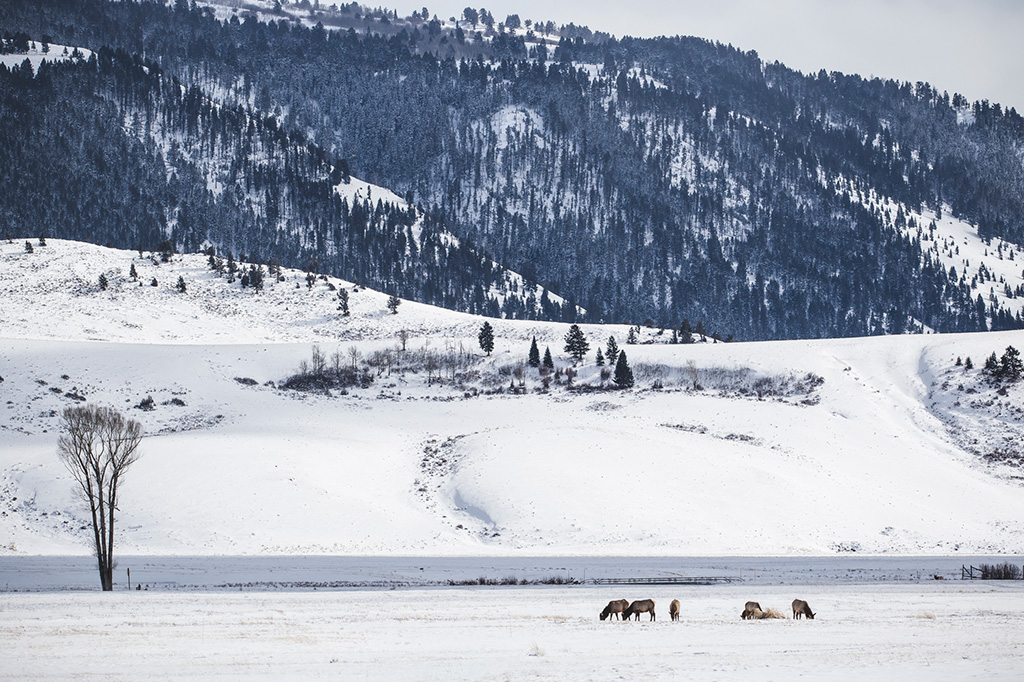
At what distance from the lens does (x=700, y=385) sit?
8706 cm

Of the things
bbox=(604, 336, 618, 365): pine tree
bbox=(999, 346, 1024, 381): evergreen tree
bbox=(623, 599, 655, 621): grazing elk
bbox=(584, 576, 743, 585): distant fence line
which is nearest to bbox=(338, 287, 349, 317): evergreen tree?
bbox=(604, 336, 618, 365): pine tree

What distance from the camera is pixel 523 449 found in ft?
200

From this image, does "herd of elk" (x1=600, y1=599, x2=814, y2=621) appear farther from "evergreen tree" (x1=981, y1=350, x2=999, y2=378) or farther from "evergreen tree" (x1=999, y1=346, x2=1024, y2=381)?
"evergreen tree" (x1=981, y1=350, x2=999, y2=378)

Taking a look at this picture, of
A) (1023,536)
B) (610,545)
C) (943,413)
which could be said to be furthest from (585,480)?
(943,413)

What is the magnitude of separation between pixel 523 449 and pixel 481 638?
125 feet

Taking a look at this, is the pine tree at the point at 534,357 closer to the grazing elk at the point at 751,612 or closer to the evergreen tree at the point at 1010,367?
the evergreen tree at the point at 1010,367

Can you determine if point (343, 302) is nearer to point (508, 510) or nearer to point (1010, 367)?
point (508, 510)

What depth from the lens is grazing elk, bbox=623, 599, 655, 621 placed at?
26531 mm

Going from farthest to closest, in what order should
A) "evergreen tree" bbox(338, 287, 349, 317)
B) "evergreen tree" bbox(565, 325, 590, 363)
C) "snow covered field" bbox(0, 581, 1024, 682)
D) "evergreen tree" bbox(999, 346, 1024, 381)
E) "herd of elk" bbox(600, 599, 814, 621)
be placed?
1. "evergreen tree" bbox(338, 287, 349, 317)
2. "evergreen tree" bbox(565, 325, 590, 363)
3. "evergreen tree" bbox(999, 346, 1024, 381)
4. "herd of elk" bbox(600, 599, 814, 621)
5. "snow covered field" bbox(0, 581, 1024, 682)

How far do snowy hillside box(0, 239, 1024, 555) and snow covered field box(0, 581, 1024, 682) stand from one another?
16.6 meters

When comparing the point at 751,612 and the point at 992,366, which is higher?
the point at 992,366

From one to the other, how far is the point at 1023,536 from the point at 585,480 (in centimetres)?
2630

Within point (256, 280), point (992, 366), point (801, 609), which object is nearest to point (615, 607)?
point (801, 609)

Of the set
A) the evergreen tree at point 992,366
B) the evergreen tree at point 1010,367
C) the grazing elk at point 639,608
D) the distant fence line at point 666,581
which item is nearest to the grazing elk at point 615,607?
the grazing elk at point 639,608
